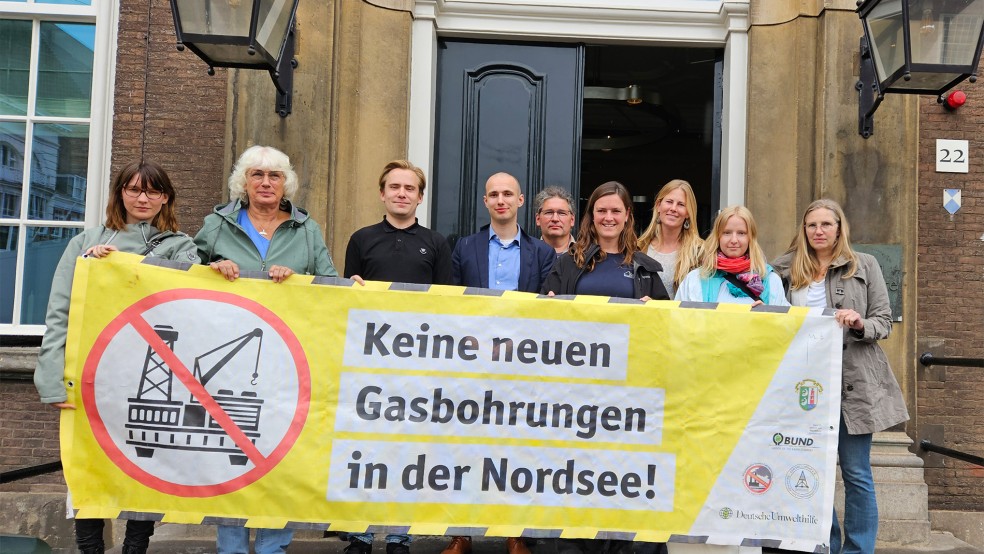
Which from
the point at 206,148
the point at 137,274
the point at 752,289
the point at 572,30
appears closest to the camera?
the point at 137,274

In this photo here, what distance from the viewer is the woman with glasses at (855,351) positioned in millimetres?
4336

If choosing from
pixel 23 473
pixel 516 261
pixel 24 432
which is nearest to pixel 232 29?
pixel 516 261

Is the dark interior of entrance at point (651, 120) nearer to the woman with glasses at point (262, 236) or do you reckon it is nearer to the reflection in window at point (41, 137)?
the woman with glasses at point (262, 236)

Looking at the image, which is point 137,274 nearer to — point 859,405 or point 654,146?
point 859,405

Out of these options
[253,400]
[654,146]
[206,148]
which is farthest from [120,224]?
[654,146]

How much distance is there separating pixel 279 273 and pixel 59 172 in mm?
3335

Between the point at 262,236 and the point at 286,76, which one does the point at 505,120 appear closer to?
the point at 286,76

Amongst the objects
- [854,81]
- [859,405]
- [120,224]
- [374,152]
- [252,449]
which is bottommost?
[252,449]

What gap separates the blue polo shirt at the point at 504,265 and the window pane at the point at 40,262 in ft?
11.5

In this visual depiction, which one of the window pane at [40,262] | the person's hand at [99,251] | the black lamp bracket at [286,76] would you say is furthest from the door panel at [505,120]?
the person's hand at [99,251]

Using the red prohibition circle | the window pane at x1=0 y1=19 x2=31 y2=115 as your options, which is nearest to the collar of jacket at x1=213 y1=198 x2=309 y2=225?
the red prohibition circle

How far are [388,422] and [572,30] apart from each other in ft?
12.7

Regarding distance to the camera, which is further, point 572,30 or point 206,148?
point 572,30

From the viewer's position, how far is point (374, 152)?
20.0ft
